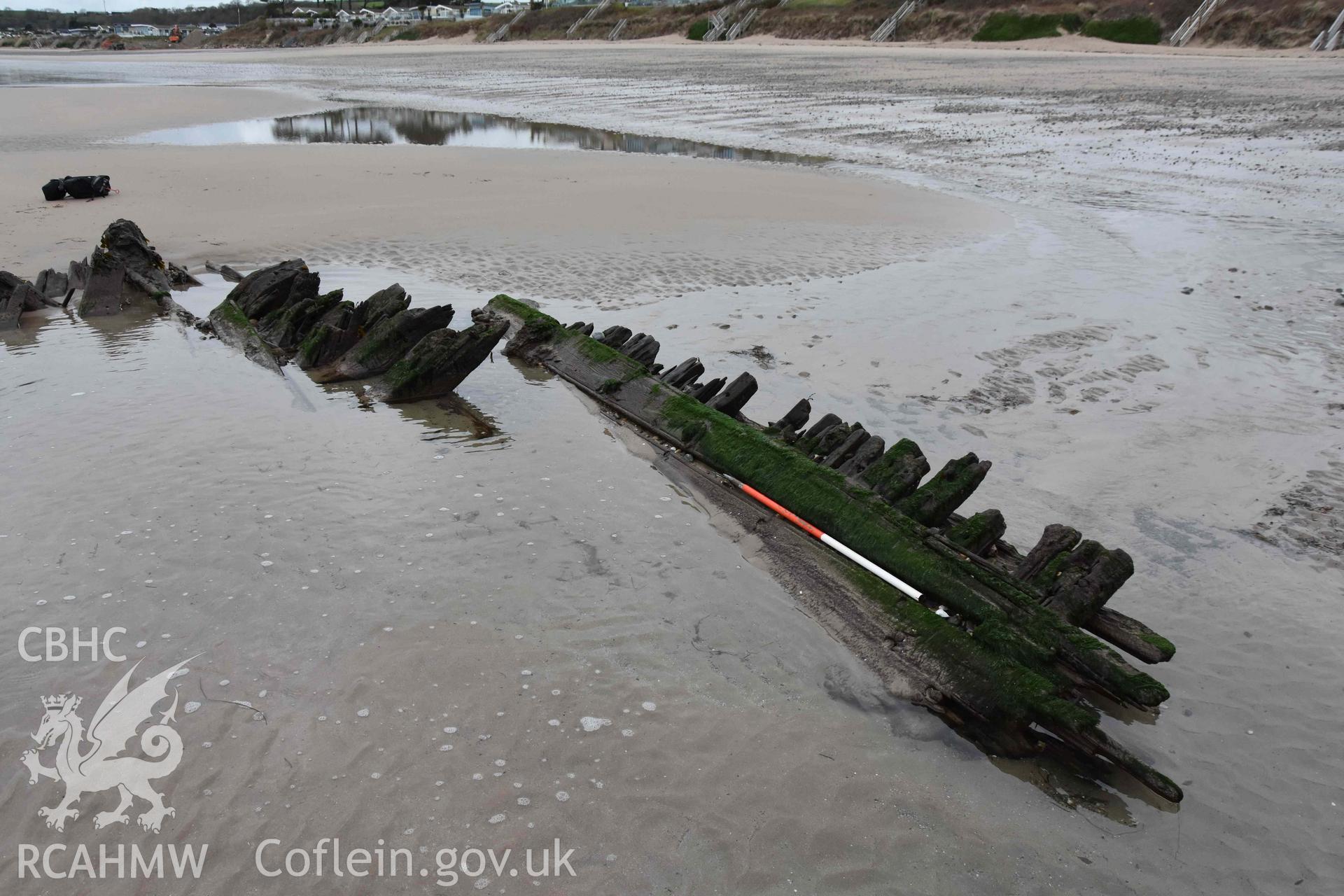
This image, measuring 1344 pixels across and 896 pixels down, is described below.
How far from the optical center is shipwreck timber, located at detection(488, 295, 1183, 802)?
3.98 meters

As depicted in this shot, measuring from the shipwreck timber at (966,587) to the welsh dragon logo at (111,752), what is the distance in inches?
128

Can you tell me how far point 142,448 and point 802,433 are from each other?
4.74 metres

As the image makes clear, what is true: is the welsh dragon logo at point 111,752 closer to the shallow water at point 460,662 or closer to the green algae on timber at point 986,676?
the shallow water at point 460,662

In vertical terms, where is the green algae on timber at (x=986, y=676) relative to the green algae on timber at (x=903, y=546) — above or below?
below

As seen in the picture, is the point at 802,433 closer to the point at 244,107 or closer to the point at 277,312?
the point at 277,312

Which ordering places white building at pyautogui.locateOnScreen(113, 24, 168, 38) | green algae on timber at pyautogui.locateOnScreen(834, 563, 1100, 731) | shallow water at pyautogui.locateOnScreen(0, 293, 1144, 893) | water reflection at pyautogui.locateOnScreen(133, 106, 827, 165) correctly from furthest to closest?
1. white building at pyautogui.locateOnScreen(113, 24, 168, 38)
2. water reflection at pyautogui.locateOnScreen(133, 106, 827, 165)
3. green algae on timber at pyautogui.locateOnScreen(834, 563, 1100, 731)
4. shallow water at pyautogui.locateOnScreen(0, 293, 1144, 893)

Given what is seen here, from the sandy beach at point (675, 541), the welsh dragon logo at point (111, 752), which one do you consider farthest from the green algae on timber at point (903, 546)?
the welsh dragon logo at point (111, 752)

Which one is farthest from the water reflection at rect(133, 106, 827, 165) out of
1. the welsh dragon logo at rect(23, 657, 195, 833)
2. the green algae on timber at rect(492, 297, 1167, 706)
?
the welsh dragon logo at rect(23, 657, 195, 833)

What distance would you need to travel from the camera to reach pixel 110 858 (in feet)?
11.2

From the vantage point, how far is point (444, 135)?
25.1 m

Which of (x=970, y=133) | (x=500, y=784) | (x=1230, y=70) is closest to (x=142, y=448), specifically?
(x=500, y=784)

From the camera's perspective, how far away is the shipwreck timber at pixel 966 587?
398 cm

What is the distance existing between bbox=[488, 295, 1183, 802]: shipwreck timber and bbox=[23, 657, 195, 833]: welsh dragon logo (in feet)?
10.7

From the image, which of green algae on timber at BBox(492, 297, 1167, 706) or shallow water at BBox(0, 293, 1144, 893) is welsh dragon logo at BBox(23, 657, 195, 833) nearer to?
shallow water at BBox(0, 293, 1144, 893)
